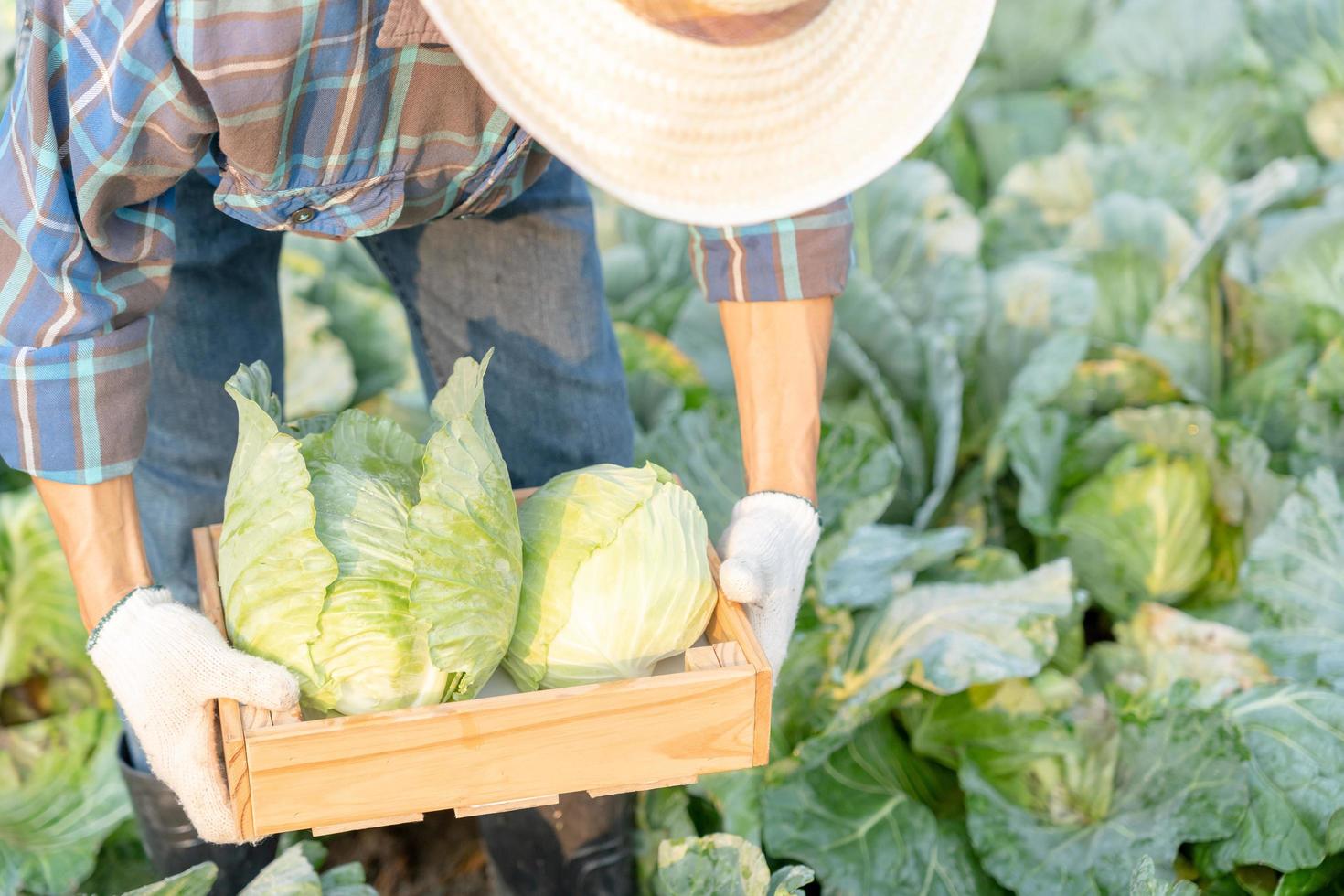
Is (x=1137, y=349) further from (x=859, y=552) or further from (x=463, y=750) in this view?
(x=463, y=750)

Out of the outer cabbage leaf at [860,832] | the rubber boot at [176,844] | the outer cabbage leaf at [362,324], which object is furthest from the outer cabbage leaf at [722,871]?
the outer cabbage leaf at [362,324]

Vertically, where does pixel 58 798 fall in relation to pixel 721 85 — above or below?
below

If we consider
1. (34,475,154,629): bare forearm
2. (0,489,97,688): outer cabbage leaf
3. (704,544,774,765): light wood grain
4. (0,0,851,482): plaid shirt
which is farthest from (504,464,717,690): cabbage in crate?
(0,489,97,688): outer cabbage leaf

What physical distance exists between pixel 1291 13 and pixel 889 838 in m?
3.71

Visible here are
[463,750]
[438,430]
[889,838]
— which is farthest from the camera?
[889,838]

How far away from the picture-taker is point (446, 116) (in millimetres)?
1737

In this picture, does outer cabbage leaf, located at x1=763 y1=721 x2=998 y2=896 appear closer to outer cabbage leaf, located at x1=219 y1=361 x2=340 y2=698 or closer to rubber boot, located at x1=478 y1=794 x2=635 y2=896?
rubber boot, located at x1=478 y1=794 x2=635 y2=896

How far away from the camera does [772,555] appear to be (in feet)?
5.84

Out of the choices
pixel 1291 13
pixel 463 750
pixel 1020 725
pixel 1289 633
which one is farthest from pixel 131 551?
pixel 1291 13

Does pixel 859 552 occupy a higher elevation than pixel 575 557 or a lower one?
lower

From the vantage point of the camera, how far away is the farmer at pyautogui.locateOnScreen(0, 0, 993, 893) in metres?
1.34

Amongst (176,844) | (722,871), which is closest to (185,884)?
(176,844)

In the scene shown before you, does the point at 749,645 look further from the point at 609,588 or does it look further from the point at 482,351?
the point at 482,351

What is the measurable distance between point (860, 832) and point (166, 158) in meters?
1.57
